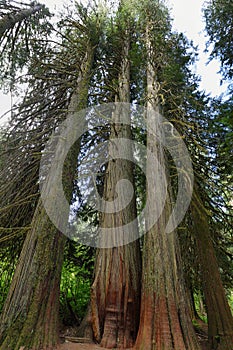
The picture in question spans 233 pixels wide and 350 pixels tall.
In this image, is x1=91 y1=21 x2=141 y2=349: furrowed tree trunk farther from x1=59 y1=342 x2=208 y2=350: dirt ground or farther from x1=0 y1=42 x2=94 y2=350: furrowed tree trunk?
x1=0 y1=42 x2=94 y2=350: furrowed tree trunk

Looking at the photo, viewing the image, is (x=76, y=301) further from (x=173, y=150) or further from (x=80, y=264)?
(x=173, y=150)

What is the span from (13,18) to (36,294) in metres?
4.47

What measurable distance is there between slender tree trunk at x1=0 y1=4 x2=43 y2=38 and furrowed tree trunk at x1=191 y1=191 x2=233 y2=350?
4.33 meters

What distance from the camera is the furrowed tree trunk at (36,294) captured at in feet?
8.59

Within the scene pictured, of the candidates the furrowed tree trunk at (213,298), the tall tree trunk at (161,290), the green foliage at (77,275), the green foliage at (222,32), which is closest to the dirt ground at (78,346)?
the tall tree trunk at (161,290)

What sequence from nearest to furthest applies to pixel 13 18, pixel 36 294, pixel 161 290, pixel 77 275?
1. pixel 36 294
2. pixel 161 290
3. pixel 13 18
4. pixel 77 275

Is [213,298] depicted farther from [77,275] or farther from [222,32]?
[222,32]

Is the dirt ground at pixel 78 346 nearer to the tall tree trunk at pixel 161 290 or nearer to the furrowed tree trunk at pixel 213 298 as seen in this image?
the tall tree trunk at pixel 161 290

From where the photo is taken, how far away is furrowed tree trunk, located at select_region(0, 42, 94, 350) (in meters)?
2.62

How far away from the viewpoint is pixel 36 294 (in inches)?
113

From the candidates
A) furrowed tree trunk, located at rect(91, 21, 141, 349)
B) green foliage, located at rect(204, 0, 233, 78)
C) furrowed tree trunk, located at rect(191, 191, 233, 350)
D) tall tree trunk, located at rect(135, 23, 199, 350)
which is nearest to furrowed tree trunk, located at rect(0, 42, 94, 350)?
furrowed tree trunk, located at rect(91, 21, 141, 349)

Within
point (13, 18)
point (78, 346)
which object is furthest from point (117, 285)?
point (13, 18)

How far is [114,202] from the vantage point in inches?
179

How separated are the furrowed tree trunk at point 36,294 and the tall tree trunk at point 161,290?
3.57 feet
